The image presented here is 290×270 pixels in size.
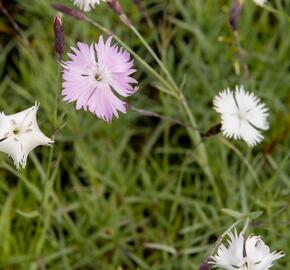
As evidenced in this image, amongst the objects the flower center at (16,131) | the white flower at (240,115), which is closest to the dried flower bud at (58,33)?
the flower center at (16,131)

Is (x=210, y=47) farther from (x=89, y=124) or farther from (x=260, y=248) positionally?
(x=260, y=248)

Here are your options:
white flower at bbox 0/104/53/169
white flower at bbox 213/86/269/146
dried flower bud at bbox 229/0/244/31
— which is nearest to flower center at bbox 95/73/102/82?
white flower at bbox 0/104/53/169

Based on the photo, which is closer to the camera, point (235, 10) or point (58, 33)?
point (58, 33)

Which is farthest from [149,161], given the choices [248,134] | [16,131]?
[16,131]

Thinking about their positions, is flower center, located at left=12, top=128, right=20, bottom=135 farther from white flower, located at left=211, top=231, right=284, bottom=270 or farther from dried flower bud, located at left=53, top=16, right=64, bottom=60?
white flower, located at left=211, top=231, right=284, bottom=270

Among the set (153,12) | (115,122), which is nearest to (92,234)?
(115,122)

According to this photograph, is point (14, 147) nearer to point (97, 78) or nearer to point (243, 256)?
point (97, 78)
